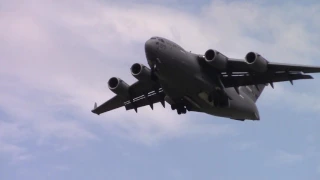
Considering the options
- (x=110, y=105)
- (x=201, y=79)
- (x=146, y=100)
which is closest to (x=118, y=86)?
(x=146, y=100)

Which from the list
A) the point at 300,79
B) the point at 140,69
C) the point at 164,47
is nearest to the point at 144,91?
the point at 140,69

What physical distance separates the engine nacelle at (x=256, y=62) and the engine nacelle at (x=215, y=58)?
121 centimetres

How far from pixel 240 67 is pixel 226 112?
3.20 metres

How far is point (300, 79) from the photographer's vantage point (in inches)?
1272

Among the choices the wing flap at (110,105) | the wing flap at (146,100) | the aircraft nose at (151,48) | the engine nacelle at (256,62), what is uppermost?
the aircraft nose at (151,48)

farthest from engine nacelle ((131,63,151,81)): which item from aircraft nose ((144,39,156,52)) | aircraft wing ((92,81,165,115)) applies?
aircraft nose ((144,39,156,52))

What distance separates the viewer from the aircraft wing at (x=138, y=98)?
35.0 metres

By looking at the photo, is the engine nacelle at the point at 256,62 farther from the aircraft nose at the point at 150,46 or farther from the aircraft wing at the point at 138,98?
the aircraft wing at the point at 138,98

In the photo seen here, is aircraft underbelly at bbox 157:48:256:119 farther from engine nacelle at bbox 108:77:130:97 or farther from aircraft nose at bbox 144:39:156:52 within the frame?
engine nacelle at bbox 108:77:130:97

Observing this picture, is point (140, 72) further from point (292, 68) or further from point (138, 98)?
point (292, 68)

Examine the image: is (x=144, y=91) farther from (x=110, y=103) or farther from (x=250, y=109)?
(x=250, y=109)

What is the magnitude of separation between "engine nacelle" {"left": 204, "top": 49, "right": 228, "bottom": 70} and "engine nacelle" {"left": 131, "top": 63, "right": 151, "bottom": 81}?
3.05 meters

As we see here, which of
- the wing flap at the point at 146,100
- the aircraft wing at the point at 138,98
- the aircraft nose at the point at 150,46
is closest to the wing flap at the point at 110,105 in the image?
the aircraft wing at the point at 138,98

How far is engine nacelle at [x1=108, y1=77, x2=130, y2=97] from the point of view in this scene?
34469 millimetres
